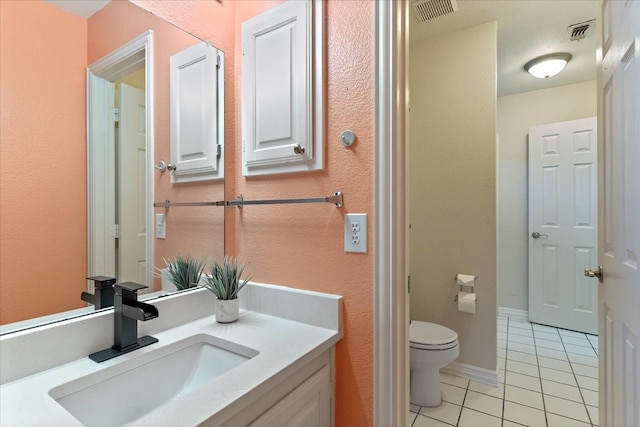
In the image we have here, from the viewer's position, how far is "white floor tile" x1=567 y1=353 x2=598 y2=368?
2.41m

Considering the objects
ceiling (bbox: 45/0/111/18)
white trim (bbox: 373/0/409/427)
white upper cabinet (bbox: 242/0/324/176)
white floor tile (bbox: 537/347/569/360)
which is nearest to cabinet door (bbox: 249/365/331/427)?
white trim (bbox: 373/0/409/427)

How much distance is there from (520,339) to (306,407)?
2795 millimetres

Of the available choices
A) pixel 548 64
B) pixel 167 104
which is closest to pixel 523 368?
pixel 548 64

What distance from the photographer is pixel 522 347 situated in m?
2.72

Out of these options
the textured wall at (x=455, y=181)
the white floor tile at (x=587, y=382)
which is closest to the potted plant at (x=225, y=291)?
the textured wall at (x=455, y=181)

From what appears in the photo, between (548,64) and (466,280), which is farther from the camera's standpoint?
(548,64)

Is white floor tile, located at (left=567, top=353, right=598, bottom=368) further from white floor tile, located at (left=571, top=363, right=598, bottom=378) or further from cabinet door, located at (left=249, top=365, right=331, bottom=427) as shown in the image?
cabinet door, located at (left=249, top=365, right=331, bottom=427)

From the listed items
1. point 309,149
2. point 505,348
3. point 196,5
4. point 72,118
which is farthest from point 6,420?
point 505,348

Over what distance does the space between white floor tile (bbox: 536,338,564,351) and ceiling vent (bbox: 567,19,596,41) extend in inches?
99.6

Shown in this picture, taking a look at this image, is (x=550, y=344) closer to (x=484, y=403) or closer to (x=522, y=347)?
(x=522, y=347)

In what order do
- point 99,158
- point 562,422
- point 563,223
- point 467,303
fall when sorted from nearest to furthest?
point 99,158 < point 562,422 < point 467,303 < point 563,223

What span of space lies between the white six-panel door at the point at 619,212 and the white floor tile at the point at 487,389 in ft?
2.34

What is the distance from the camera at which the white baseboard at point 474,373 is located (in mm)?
2133

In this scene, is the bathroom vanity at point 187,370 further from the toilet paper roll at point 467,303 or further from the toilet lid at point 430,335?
the toilet paper roll at point 467,303
